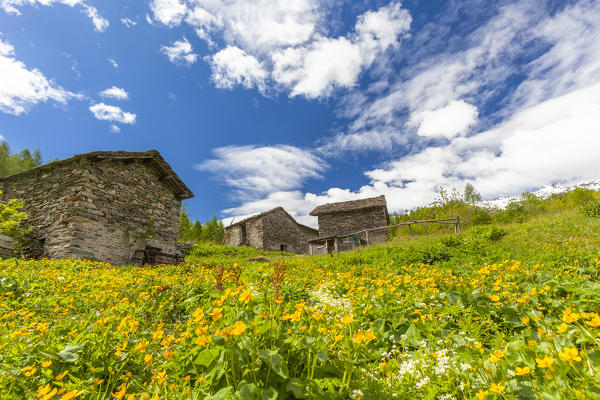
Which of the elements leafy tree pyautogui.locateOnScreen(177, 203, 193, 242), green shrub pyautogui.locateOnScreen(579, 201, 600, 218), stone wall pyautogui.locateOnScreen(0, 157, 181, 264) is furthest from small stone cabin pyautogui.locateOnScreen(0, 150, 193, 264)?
leafy tree pyautogui.locateOnScreen(177, 203, 193, 242)

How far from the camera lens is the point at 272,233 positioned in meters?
34.1

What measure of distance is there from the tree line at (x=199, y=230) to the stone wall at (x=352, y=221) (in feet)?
88.5

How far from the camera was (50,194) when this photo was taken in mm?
12492

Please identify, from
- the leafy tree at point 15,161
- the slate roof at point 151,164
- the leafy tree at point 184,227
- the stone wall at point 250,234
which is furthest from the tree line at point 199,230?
the slate roof at point 151,164

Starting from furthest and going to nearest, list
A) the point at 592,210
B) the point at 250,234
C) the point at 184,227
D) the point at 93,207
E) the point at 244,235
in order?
the point at 184,227
the point at 244,235
the point at 250,234
the point at 592,210
the point at 93,207

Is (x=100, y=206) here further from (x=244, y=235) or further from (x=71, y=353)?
(x=244, y=235)

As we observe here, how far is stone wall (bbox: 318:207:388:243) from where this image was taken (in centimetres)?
2977

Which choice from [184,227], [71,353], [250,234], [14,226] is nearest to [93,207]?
[14,226]

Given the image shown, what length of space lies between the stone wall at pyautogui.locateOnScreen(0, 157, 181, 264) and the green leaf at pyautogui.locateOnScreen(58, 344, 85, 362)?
1105 cm

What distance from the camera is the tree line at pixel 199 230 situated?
5088 centimetres

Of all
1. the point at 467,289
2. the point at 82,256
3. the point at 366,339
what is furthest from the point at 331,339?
the point at 82,256

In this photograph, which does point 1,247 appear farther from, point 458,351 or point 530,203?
point 530,203

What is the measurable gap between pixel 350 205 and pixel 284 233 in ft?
31.6

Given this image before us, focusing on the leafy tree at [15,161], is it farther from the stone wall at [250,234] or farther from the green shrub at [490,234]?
the green shrub at [490,234]
